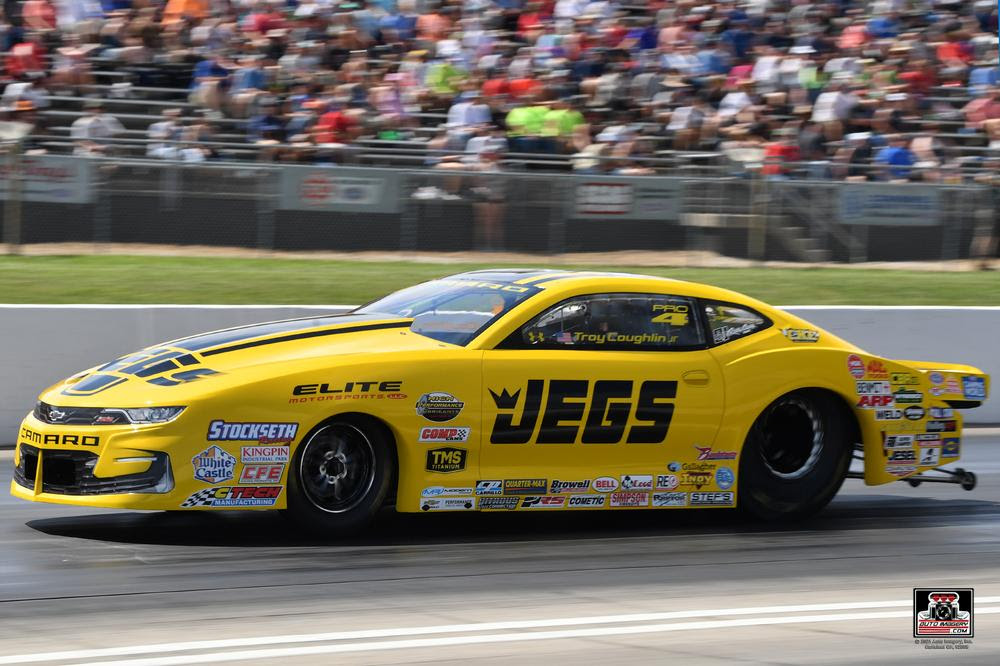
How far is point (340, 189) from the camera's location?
1422cm

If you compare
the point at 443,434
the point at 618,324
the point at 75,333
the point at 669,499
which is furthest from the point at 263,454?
the point at 75,333

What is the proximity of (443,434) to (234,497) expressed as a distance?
1.07 meters

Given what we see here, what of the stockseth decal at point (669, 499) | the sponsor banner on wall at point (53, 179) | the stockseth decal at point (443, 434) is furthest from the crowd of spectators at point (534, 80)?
the stockseth decal at point (443, 434)

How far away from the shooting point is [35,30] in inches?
650

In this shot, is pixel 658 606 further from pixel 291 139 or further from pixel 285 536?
pixel 291 139

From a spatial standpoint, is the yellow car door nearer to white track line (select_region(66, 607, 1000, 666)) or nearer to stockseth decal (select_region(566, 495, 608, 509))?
stockseth decal (select_region(566, 495, 608, 509))

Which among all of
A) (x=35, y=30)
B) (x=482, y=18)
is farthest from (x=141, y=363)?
(x=482, y=18)

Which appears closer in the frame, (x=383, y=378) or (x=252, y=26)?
(x=383, y=378)

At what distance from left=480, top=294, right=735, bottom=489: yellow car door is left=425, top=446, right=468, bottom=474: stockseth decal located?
0.12 meters

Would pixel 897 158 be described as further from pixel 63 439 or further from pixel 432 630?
pixel 432 630

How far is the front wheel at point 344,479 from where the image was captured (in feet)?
23.2

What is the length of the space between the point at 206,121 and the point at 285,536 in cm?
922

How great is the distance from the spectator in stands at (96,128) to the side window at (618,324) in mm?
7631

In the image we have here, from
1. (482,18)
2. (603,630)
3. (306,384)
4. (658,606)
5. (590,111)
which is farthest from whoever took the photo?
(482,18)
